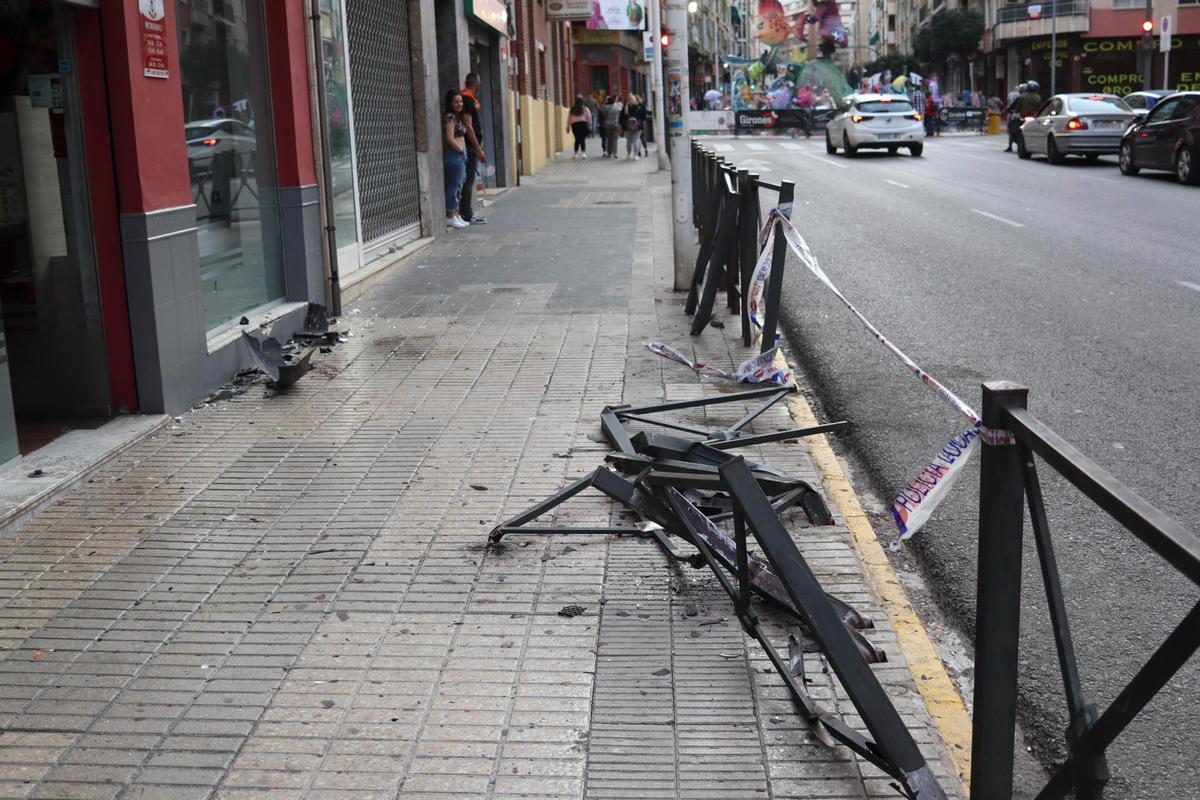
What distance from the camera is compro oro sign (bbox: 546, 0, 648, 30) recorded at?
37.3 m

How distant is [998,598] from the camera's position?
2.68 m

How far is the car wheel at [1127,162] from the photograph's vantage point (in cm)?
2428

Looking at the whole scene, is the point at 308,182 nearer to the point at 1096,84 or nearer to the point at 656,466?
the point at 656,466

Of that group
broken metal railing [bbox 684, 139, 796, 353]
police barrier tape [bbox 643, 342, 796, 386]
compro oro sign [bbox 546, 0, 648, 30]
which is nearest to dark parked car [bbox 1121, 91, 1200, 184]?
broken metal railing [bbox 684, 139, 796, 353]

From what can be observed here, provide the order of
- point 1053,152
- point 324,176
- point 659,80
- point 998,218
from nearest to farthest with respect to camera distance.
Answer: point 324,176
point 998,218
point 659,80
point 1053,152

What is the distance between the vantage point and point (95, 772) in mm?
3391

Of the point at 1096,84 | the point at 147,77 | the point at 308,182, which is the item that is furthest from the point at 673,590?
the point at 1096,84

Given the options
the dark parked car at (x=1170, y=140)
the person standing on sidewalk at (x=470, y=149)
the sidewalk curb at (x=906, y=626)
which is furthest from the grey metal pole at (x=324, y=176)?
the dark parked car at (x=1170, y=140)

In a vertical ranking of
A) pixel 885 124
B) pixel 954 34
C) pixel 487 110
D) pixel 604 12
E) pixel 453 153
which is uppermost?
pixel 954 34

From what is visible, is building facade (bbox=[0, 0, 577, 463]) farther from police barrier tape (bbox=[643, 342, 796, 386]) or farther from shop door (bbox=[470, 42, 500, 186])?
shop door (bbox=[470, 42, 500, 186])

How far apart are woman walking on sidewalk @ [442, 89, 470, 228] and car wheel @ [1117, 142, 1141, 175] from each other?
1330 cm

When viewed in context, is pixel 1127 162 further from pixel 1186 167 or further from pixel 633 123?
pixel 633 123

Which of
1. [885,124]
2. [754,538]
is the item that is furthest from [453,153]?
[885,124]

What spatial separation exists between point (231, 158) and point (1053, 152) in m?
23.5
